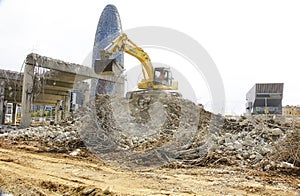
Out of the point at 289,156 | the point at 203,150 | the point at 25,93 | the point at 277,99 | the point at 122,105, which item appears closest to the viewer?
the point at 289,156

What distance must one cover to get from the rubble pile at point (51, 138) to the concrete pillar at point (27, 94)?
13.7 feet

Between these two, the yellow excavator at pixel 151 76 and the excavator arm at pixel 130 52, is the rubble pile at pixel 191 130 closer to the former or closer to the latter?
the yellow excavator at pixel 151 76

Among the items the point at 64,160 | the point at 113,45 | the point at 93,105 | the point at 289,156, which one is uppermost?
the point at 113,45

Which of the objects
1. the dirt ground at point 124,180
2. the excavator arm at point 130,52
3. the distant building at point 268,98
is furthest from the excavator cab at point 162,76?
the distant building at point 268,98

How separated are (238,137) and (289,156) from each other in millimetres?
2141

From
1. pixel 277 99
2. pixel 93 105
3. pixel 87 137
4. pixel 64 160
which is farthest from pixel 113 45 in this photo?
pixel 277 99

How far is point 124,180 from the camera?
489 centimetres

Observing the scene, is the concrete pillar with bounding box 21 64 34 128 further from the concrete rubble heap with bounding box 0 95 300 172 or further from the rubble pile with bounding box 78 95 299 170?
the rubble pile with bounding box 78 95 299 170

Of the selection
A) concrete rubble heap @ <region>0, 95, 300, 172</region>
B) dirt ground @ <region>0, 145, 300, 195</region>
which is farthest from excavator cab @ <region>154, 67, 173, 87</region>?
dirt ground @ <region>0, 145, 300, 195</region>

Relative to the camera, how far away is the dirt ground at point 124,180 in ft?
13.5

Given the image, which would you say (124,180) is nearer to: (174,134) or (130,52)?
(174,134)

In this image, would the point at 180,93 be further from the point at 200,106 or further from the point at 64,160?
the point at 64,160

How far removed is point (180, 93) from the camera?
1539cm

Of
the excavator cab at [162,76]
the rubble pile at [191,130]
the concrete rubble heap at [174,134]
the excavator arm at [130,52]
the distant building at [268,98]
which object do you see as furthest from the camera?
the distant building at [268,98]
